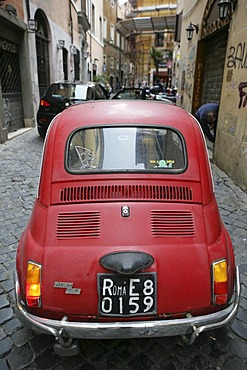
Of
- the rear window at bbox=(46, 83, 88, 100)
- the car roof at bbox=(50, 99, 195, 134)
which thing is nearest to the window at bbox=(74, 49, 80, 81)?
the rear window at bbox=(46, 83, 88, 100)

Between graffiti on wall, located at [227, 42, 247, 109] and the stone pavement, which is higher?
graffiti on wall, located at [227, 42, 247, 109]

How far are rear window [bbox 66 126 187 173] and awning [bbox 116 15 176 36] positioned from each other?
37484 mm

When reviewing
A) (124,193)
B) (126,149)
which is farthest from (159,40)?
(124,193)

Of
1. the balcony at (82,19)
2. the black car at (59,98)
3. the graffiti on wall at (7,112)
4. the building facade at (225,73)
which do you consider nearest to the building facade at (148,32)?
the balcony at (82,19)

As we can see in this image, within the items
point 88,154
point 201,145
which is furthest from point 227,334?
point 88,154

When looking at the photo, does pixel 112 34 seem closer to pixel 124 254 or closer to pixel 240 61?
pixel 240 61

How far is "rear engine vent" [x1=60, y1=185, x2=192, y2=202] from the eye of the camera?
6.31 feet

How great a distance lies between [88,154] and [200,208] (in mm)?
998

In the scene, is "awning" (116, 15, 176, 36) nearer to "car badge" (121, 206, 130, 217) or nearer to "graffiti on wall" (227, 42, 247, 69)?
"graffiti on wall" (227, 42, 247, 69)

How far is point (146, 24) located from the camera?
36812 mm

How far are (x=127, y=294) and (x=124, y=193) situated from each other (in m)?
0.67

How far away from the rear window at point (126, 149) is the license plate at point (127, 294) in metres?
0.86

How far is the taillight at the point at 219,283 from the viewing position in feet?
5.62

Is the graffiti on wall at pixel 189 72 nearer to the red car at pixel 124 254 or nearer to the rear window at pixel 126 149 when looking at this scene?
the rear window at pixel 126 149
